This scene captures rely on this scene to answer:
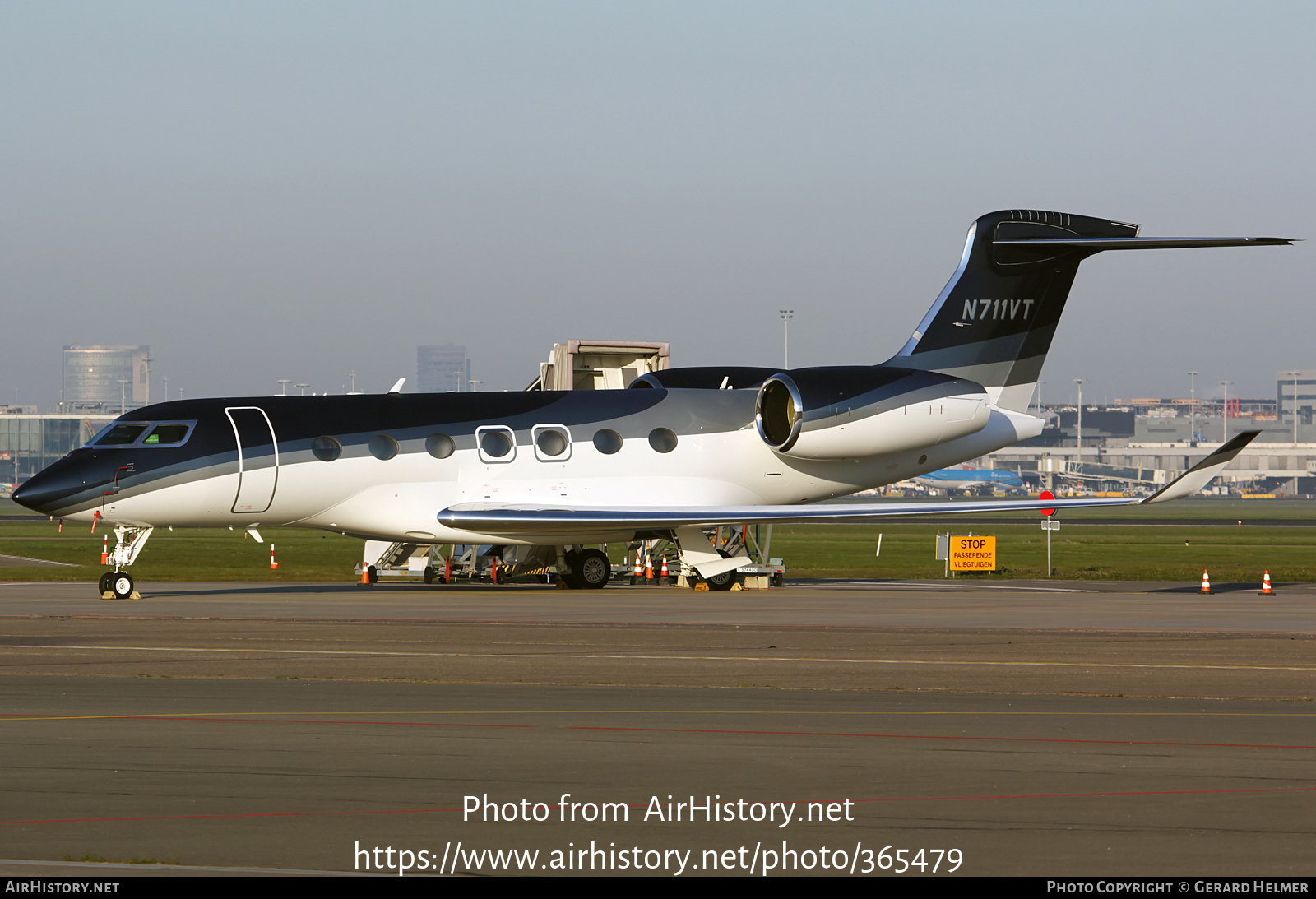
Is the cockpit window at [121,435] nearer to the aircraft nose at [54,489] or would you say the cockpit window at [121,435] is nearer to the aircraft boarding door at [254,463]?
the aircraft nose at [54,489]

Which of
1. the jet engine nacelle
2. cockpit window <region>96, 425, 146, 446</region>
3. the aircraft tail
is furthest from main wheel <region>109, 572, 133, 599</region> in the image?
the aircraft tail

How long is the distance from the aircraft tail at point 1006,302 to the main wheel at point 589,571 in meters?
7.81

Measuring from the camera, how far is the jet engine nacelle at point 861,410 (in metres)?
28.6

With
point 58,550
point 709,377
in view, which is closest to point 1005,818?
point 709,377

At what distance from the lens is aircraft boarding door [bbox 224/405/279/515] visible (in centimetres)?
2577

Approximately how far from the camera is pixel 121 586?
24.9 metres

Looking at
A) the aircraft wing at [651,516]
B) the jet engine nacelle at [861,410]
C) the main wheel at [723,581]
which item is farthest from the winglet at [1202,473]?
the main wheel at [723,581]

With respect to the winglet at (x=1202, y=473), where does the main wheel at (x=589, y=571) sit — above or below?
below

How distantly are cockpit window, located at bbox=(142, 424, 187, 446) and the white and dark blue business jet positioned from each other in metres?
0.05

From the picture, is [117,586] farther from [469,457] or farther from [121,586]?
[469,457]

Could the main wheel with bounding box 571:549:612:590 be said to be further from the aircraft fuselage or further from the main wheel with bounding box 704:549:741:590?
the main wheel with bounding box 704:549:741:590

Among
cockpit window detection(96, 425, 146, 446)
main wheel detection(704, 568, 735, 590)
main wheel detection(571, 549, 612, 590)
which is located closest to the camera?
cockpit window detection(96, 425, 146, 446)

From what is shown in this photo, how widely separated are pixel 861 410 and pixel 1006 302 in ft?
15.7

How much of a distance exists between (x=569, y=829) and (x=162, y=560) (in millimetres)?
40763
